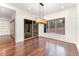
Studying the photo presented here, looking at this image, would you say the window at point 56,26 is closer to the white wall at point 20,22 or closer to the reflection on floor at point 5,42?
the white wall at point 20,22

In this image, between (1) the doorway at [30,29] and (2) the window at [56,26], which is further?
(2) the window at [56,26]

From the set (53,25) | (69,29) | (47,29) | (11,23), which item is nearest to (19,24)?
(11,23)

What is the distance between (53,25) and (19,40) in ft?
8.69

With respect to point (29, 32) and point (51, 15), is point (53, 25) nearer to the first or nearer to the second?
point (51, 15)

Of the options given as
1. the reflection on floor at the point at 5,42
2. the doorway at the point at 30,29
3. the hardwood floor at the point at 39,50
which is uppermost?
the doorway at the point at 30,29

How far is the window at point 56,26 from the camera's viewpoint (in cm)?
511

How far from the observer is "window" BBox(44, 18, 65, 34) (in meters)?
5.11

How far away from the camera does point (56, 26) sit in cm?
557

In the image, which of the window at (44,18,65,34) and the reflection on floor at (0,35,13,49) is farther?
the window at (44,18,65,34)

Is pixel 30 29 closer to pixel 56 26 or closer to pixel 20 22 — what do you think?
pixel 20 22

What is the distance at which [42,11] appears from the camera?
15.3 feet

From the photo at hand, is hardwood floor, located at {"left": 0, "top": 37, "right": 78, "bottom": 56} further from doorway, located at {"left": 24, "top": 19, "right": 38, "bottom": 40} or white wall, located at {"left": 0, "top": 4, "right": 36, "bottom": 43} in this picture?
doorway, located at {"left": 24, "top": 19, "right": 38, "bottom": 40}

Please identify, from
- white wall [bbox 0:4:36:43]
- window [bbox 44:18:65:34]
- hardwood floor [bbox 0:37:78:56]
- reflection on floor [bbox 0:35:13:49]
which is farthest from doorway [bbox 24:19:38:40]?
hardwood floor [bbox 0:37:78:56]

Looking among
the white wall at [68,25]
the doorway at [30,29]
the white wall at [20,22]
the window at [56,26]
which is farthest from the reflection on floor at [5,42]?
the window at [56,26]
